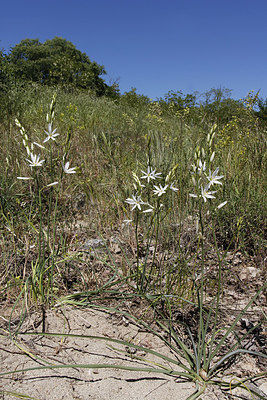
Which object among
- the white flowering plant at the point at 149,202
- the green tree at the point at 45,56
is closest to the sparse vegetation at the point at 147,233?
the white flowering plant at the point at 149,202

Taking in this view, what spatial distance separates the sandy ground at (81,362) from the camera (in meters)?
1.40

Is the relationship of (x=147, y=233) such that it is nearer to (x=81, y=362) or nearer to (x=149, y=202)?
(x=149, y=202)

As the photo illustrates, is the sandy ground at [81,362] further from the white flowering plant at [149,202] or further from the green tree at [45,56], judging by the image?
the green tree at [45,56]

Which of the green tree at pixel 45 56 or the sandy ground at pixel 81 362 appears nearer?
the sandy ground at pixel 81 362

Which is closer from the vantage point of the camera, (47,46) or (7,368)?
(7,368)

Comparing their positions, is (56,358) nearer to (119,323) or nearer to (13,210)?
(119,323)

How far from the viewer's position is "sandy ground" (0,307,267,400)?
140cm

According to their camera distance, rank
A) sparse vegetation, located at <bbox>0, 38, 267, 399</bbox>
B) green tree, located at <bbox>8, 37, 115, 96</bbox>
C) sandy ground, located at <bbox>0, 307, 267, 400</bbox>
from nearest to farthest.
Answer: sandy ground, located at <bbox>0, 307, 267, 400</bbox> < sparse vegetation, located at <bbox>0, 38, 267, 399</bbox> < green tree, located at <bbox>8, 37, 115, 96</bbox>

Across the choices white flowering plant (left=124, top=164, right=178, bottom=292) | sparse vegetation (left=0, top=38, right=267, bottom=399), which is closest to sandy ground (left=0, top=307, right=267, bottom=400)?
sparse vegetation (left=0, top=38, right=267, bottom=399)

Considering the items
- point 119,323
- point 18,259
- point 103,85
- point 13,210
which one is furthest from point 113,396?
point 103,85

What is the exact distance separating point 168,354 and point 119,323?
Result: 1.18ft

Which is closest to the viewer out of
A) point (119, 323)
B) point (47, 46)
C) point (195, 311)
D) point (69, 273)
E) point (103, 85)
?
point (119, 323)

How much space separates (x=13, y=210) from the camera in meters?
2.96

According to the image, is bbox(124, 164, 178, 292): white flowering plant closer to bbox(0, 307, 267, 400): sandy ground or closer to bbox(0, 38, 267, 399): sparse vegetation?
bbox(0, 38, 267, 399): sparse vegetation
